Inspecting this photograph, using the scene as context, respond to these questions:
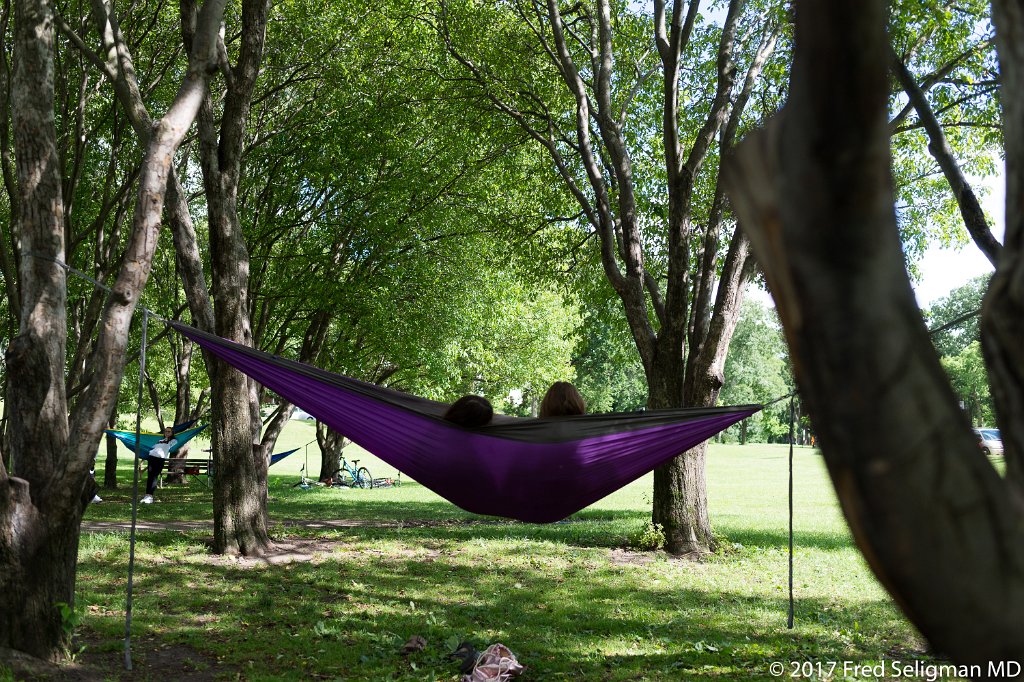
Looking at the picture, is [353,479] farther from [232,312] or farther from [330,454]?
[232,312]

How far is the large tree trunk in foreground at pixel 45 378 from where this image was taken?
3812 mm

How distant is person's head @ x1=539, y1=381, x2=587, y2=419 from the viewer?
4719mm

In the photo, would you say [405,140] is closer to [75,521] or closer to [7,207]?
[7,207]

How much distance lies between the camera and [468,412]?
417cm

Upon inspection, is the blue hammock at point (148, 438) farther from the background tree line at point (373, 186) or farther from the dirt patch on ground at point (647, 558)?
the dirt patch on ground at point (647, 558)

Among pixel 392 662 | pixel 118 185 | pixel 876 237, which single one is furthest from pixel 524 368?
pixel 876 237

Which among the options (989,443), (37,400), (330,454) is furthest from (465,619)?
(989,443)

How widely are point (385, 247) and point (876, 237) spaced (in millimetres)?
11529

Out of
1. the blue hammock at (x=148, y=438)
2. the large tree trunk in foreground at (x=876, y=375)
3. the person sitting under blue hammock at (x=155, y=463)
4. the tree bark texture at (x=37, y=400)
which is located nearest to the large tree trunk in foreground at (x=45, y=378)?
the tree bark texture at (x=37, y=400)

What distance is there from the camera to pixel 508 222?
→ 1169 cm

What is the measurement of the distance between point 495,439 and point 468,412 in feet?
0.64

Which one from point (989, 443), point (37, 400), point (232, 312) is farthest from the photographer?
point (989, 443)

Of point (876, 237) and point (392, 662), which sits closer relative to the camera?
point (876, 237)

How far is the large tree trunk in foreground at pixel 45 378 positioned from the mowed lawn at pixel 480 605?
53 cm
